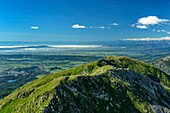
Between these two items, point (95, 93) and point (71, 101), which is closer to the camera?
point (71, 101)

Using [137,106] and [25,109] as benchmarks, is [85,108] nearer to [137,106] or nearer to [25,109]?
[25,109]

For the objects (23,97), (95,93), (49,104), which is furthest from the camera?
(95,93)

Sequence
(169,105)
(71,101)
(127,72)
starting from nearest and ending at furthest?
1. (71,101)
2. (169,105)
3. (127,72)

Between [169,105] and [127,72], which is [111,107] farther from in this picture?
[169,105]

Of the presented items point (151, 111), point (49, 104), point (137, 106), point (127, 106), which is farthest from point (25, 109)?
point (151, 111)

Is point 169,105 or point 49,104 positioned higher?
point 49,104

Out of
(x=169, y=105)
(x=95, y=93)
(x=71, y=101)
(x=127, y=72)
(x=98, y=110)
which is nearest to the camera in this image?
(x=71, y=101)

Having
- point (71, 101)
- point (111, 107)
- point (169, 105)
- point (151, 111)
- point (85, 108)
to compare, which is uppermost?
point (71, 101)

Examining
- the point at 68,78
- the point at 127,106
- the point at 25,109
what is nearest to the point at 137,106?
the point at 127,106

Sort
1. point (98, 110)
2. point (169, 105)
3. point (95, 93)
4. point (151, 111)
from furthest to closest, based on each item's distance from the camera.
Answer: point (169, 105), point (151, 111), point (95, 93), point (98, 110)
